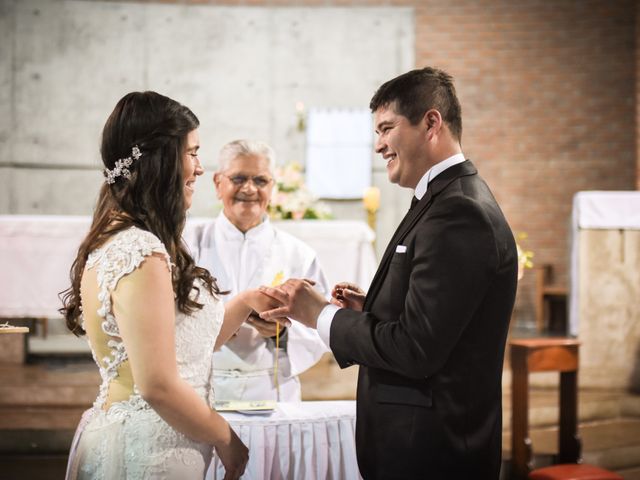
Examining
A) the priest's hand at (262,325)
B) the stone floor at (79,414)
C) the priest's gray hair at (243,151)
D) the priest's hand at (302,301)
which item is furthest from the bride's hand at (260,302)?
the stone floor at (79,414)

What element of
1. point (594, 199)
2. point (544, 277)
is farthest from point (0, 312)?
point (544, 277)

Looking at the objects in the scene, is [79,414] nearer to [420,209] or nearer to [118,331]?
[118,331]

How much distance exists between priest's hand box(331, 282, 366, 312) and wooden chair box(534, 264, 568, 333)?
631 centimetres

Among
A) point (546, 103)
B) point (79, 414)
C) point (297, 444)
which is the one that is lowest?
point (79, 414)

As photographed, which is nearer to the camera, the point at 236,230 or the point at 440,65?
the point at 236,230

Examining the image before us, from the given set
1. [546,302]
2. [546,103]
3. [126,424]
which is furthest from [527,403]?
[546,103]

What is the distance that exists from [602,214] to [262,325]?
3.62 m

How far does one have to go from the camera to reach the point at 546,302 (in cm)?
808

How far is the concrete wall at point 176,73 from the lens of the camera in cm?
→ 820

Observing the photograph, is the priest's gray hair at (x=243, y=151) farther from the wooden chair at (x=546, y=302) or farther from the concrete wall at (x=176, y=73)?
the wooden chair at (x=546, y=302)

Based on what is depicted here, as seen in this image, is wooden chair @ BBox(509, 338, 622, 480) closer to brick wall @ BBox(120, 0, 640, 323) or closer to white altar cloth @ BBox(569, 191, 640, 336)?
white altar cloth @ BBox(569, 191, 640, 336)

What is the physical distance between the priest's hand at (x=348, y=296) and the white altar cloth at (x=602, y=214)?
3.70 meters

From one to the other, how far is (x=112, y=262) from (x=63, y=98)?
7415 millimetres

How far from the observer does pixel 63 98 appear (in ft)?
27.1
